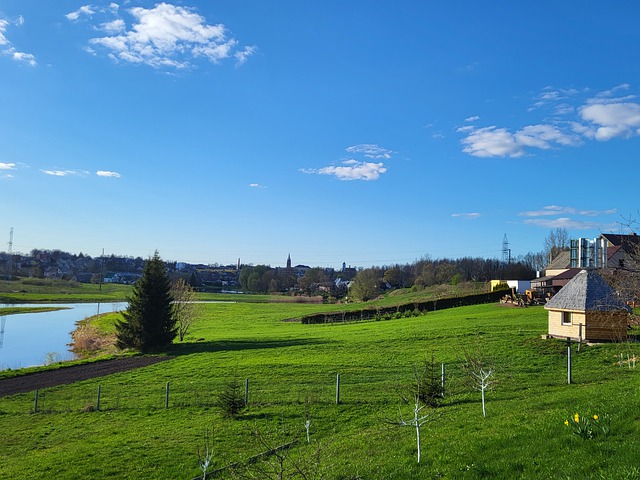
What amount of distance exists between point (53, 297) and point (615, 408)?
120 m

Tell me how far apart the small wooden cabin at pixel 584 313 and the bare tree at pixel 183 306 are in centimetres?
3183

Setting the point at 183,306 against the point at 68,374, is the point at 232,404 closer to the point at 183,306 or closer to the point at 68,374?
the point at 68,374

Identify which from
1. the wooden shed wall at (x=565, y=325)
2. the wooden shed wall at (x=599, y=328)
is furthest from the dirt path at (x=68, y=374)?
the wooden shed wall at (x=599, y=328)

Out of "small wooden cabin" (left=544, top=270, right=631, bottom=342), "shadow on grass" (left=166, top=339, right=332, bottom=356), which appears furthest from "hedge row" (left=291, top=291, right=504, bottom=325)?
"small wooden cabin" (left=544, top=270, right=631, bottom=342)

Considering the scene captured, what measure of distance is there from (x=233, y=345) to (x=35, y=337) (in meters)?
29.5

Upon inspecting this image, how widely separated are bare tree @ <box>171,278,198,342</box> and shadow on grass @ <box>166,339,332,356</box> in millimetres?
5379

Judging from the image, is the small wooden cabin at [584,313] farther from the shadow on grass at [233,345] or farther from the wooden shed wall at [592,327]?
the shadow on grass at [233,345]

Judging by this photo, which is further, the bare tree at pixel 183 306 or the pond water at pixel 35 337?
the bare tree at pixel 183 306

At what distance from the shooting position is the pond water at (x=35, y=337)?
40.2m

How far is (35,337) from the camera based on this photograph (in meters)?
53.2

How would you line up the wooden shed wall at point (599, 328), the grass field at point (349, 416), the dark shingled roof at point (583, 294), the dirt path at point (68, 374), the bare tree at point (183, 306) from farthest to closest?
the bare tree at point (183, 306) → the dirt path at point (68, 374) → the dark shingled roof at point (583, 294) → the wooden shed wall at point (599, 328) → the grass field at point (349, 416)

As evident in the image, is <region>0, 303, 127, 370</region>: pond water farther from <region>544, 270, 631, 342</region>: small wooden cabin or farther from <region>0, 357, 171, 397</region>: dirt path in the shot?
<region>544, 270, 631, 342</region>: small wooden cabin

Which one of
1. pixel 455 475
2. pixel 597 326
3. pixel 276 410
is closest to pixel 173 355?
pixel 276 410

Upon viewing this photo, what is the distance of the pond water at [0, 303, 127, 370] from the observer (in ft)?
132
